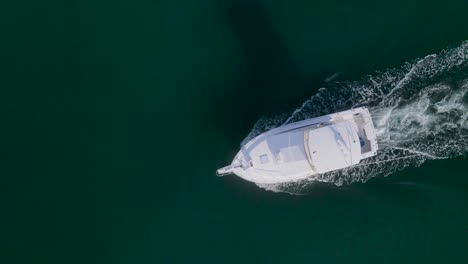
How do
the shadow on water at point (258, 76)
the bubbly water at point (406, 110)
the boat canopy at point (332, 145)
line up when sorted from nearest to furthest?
the boat canopy at point (332, 145) → the bubbly water at point (406, 110) → the shadow on water at point (258, 76)

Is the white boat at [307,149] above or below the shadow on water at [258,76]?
below

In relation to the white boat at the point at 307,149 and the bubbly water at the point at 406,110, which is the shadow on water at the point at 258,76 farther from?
the white boat at the point at 307,149

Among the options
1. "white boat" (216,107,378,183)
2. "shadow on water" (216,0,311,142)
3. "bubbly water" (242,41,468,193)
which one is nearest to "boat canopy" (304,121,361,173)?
→ "white boat" (216,107,378,183)

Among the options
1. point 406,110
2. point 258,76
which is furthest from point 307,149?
point 406,110

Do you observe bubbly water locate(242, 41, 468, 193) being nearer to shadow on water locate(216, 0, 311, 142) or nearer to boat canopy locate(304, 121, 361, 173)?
shadow on water locate(216, 0, 311, 142)

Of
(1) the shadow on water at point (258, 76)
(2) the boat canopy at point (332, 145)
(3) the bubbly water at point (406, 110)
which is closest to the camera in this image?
(2) the boat canopy at point (332, 145)

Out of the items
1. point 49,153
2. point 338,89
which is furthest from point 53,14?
point 338,89

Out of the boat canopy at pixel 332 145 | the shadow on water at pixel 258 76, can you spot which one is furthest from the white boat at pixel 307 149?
the shadow on water at pixel 258 76

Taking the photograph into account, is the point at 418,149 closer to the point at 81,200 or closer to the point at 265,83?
the point at 265,83

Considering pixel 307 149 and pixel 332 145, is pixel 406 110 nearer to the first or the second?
pixel 332 145
